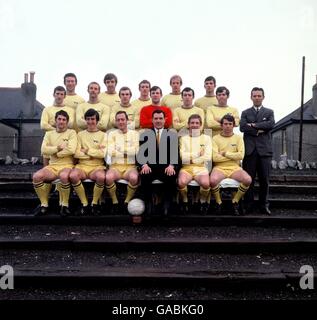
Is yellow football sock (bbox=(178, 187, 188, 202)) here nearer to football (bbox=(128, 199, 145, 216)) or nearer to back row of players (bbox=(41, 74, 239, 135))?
football (bbox=(128, 199, 145, 216))

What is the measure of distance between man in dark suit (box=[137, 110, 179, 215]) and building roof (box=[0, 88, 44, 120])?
78.6 ft

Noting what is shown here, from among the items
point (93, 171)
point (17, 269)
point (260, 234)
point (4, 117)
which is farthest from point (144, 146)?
point (4, 117)

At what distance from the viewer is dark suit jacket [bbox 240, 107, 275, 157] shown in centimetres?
551

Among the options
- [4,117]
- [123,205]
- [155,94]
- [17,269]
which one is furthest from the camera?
[4,117]

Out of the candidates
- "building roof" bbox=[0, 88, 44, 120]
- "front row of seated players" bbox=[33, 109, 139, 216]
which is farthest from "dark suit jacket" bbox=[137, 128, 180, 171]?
"building roof" bbox=[0, 88, 44, 120]

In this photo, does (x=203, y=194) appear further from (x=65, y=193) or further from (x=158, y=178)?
(x=65, y=193)

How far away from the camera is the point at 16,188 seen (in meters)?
6.48

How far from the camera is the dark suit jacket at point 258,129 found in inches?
217

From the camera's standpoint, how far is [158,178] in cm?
507
